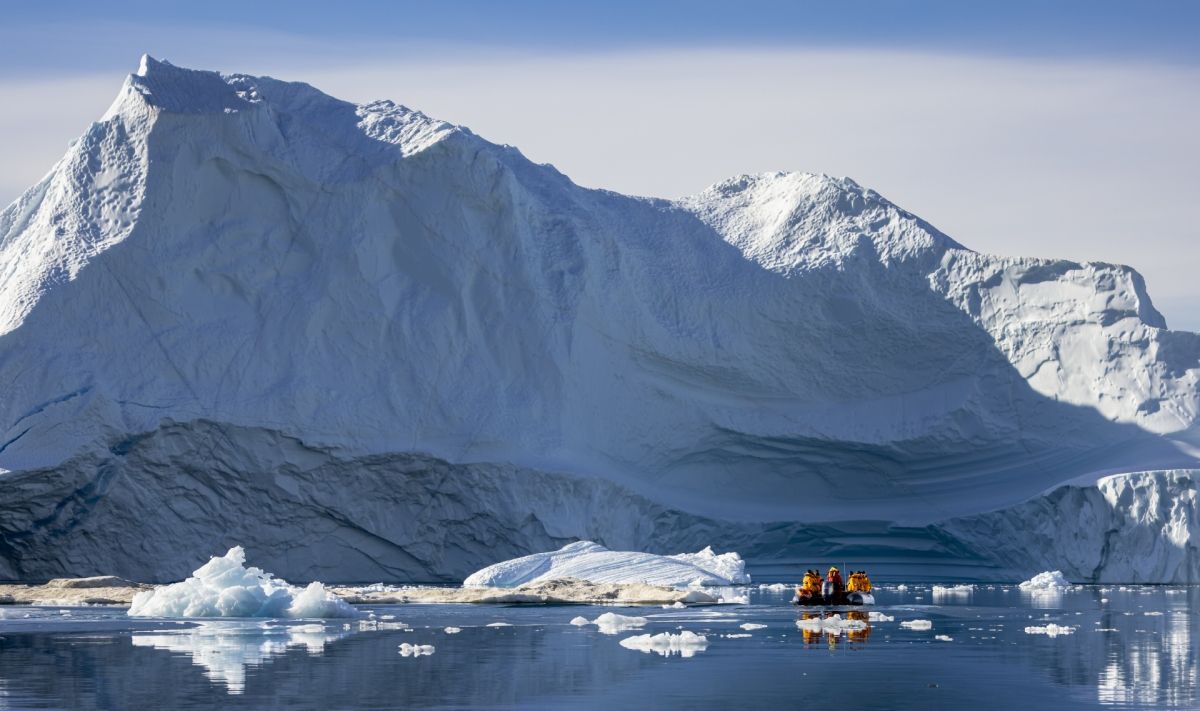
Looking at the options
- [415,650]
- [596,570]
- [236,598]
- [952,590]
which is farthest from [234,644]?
[952,590]

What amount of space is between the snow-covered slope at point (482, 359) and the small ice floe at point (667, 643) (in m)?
15.0

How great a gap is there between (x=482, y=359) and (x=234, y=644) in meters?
17.3

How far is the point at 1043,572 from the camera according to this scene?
32438mm

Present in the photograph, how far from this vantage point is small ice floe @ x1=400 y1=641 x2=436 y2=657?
14406 mm

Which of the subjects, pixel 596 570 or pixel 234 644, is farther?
pixel 596 570

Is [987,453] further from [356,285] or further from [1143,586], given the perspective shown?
[356,285]

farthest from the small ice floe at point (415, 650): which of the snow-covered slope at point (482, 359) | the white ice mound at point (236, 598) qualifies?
the snow-covered slope at point (482, 359)

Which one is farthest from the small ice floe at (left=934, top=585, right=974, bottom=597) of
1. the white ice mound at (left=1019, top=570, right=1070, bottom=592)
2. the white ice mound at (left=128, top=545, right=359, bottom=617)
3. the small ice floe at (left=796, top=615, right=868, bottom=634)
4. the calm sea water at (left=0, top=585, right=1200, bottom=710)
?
the white ice mound at (left=128, top=545, right=359, bottom=617)

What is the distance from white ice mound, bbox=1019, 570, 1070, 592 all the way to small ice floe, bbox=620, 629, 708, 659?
1598 cm

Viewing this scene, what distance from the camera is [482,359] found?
107ft

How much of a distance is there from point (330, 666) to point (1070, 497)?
2240 centimetres

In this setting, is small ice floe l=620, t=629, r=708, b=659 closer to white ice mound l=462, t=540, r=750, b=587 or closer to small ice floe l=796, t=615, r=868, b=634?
small ice floe l=796, t=615, r=868, b=634

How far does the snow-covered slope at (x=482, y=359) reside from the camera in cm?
2920

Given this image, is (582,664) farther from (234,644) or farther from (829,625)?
(829,625)
